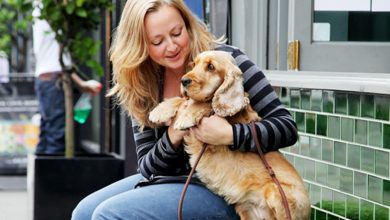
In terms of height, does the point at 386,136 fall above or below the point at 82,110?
above

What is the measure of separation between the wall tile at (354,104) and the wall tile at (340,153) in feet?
0.54

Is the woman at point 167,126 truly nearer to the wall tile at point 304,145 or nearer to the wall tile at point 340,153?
the wall tile at point 340,153

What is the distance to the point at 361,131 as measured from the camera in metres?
3.90

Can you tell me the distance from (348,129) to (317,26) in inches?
25.9

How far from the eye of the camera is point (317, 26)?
14.5ft

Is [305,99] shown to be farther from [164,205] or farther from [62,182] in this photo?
[62,182]

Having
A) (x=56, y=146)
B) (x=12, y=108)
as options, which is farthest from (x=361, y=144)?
(x=12, y=108)

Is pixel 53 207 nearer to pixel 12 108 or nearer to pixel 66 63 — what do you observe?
pixel 66 63

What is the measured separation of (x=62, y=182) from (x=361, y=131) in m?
3.05

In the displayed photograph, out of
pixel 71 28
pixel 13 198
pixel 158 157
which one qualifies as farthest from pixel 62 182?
pixel 158 157

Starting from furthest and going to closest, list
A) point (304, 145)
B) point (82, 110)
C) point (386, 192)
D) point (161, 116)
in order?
1. point (82, 110)
2. point (304, 145)
3. point (386, 192)
4. point (161, 116)

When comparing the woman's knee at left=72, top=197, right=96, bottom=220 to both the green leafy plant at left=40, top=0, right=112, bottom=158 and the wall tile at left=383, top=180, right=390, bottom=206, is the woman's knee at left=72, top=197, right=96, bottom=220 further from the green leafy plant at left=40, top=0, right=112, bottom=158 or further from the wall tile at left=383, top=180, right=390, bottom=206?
the green leafy plant at left=40, top=0, right=112, bottom=158

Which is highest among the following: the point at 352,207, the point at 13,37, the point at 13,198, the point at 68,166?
the point at 13,37

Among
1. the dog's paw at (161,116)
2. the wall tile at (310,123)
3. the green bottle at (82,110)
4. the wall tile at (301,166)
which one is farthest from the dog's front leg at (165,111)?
the green bottle at (82,110)
